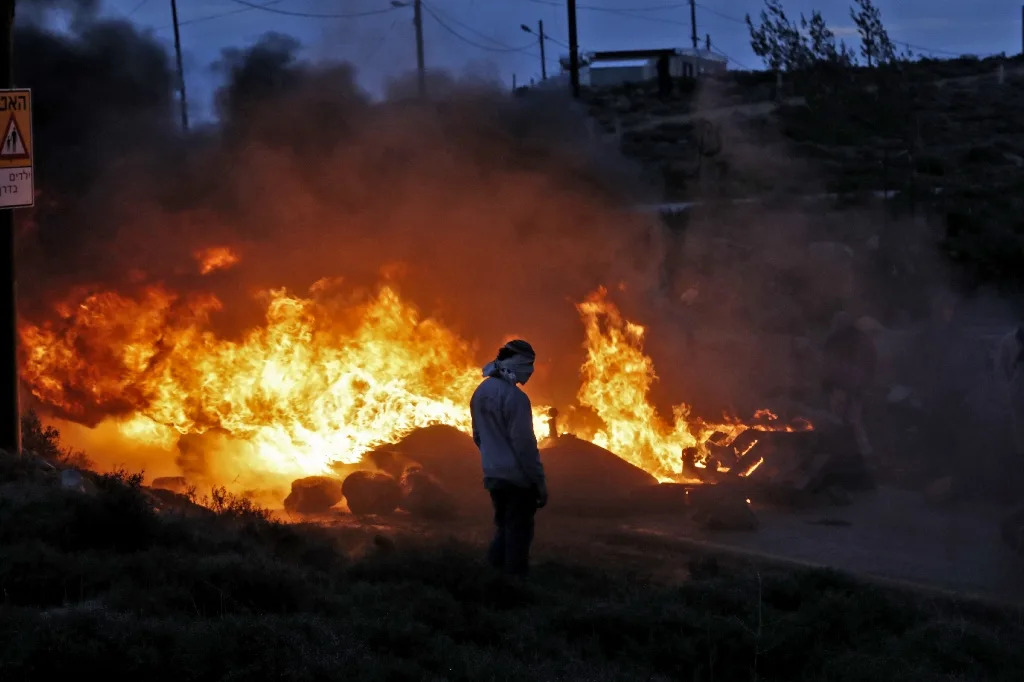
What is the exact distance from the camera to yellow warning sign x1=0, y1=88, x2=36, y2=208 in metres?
9.80

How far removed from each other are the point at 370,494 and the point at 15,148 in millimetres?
4518

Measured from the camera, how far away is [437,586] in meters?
7.11

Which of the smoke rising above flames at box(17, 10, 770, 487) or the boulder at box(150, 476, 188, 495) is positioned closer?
the boulder at box(150, 476, 188, 495)

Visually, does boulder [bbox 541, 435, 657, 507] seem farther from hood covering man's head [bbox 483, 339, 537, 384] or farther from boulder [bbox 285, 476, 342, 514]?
hood covering man's head [bbox 483, 339, 537, 384]

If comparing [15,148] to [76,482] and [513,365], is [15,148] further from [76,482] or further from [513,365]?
[513,365]

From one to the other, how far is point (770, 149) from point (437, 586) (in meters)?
31.9

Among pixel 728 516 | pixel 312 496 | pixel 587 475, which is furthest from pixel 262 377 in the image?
pixel 728 516

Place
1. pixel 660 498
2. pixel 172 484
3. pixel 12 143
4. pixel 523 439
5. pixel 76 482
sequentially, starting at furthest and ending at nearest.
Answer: pixel 172 484
pixel 660 498
pixel 12 143
pixel 76 482
pixel 523 439

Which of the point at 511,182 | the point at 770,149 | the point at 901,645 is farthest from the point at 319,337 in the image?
the point at 770,149

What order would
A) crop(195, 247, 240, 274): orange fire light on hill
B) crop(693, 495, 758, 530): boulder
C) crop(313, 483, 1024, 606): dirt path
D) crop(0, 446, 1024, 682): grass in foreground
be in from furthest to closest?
crop(195, 247, 240, 274): orange fire light on hill, crop(693, 495, 758, 530): boulder, crop(313, 483, 1024, 606): dirt path, crop(0, 446, 1024, 682): grass in foreground

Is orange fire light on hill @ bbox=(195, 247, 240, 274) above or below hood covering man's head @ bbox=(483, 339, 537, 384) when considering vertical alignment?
above

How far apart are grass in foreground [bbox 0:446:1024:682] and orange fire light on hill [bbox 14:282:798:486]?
4572 millimetres

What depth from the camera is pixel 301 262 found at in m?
13.7

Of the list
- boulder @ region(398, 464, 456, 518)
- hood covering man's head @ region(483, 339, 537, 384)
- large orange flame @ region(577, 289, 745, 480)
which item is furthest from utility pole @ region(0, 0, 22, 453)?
large orange flame @ region(577, 289, 745, 480)
